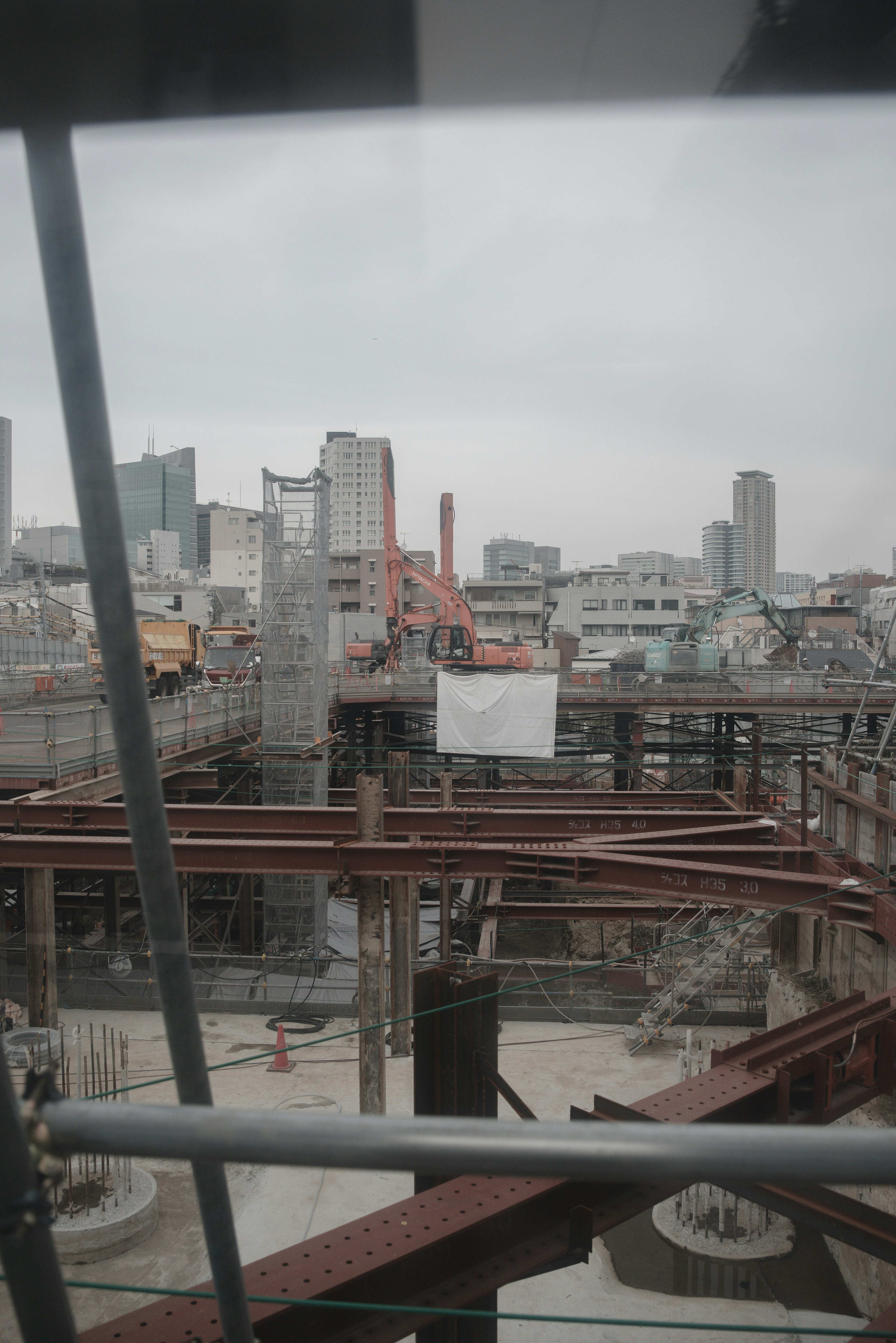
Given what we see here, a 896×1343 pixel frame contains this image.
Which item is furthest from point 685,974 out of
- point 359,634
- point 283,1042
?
point 359,634

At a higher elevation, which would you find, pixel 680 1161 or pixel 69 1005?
pixel 680 1161

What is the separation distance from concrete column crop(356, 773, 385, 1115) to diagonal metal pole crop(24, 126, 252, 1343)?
6476 millimetres

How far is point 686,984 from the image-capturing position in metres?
10.5

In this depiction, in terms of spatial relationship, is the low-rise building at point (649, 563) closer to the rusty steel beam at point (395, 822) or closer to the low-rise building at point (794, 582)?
the low-rise building at point (794, 582)

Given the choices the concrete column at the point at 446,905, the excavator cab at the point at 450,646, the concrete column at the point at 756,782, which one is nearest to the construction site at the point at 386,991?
the concrete column at the point at 446,905

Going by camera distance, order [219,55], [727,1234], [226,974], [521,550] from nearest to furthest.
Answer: [219,55]
[727,1234]
[226,974]
[521,550]

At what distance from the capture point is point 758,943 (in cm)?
1247

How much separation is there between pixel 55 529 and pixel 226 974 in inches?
438

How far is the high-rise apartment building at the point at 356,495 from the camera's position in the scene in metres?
45.2

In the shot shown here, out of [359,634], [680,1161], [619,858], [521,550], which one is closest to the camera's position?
[680,1161]

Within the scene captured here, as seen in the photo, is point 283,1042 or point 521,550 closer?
point 283,1042

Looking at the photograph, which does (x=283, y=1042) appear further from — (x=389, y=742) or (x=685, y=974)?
(x=389, y=742)

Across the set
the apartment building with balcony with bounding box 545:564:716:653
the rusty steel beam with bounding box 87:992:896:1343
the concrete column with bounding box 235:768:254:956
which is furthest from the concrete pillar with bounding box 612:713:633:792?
the apartment building with balcony with bounding box 545:564:716:653

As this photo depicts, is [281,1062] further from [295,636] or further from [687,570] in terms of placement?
[687,570]
